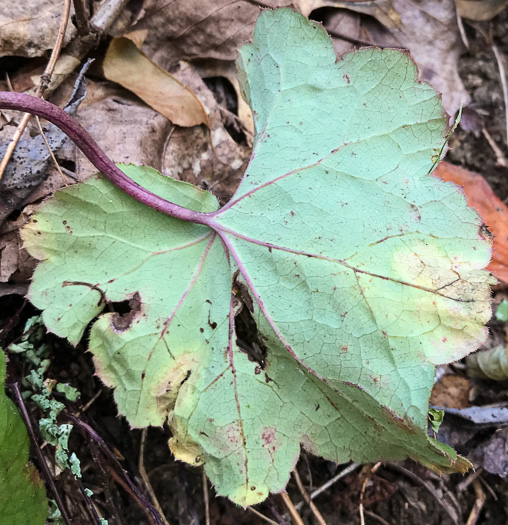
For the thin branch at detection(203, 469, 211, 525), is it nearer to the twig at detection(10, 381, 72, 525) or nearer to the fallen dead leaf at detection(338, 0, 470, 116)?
the twig at detection(10, 381, 72, 525)

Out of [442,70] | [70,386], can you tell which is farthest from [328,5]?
[70,386]

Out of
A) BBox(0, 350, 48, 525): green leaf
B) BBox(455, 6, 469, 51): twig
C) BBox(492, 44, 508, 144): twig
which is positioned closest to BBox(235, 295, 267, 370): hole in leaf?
BBox(0, 350, 48, 525): green leaf

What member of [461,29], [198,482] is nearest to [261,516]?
[198,482]

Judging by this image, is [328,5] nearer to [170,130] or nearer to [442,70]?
[442,70]

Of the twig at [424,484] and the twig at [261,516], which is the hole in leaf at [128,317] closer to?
the twig at [261,516]

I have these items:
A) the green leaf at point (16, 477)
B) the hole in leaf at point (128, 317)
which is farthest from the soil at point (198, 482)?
the hole in leaf at point (128, 317)

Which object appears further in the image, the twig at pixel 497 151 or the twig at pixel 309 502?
the twig at pixel 497 151
